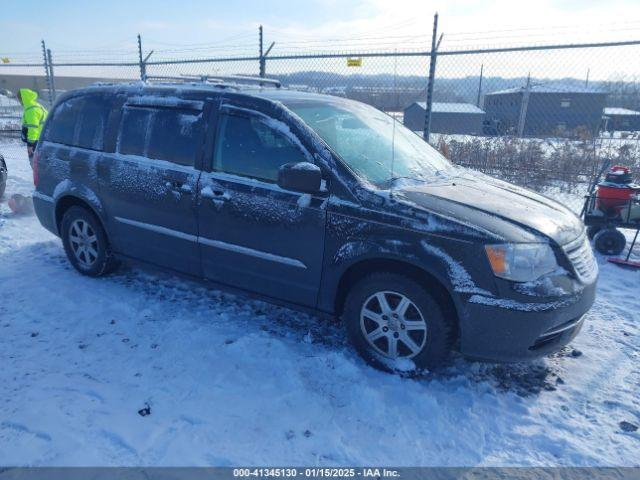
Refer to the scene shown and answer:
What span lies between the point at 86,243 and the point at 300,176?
2718 mm

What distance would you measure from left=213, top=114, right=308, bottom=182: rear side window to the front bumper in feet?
5.11

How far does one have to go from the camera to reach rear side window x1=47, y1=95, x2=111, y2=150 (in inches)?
164

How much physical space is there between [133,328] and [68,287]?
1.18 m

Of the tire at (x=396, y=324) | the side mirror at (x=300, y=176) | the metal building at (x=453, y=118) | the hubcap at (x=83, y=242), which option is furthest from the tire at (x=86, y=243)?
the metal building at (x=453, y=118)

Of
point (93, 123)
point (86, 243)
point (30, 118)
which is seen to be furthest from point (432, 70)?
point (30, 118)

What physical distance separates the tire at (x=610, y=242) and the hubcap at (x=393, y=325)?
3757 mm

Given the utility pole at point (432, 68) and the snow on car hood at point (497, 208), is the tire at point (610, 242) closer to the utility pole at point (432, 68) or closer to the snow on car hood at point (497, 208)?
the snow on car hood at point (497, 208)

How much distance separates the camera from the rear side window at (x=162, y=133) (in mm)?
3564

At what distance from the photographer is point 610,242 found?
17.6ft

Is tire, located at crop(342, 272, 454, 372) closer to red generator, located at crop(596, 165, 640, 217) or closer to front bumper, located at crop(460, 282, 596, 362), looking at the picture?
front bumper, located at crop(460, 282, 596, 362)

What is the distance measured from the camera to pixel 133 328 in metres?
3.54

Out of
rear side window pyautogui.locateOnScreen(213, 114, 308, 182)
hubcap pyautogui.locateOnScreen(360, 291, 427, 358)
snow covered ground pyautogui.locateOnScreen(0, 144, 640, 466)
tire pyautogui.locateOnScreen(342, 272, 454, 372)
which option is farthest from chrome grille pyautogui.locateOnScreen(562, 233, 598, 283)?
rear side window pyautogui.locateOnScreen(213, 114, 308, 182)

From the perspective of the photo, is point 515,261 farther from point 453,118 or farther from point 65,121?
point 453,118

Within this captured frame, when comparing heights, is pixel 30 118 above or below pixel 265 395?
above
